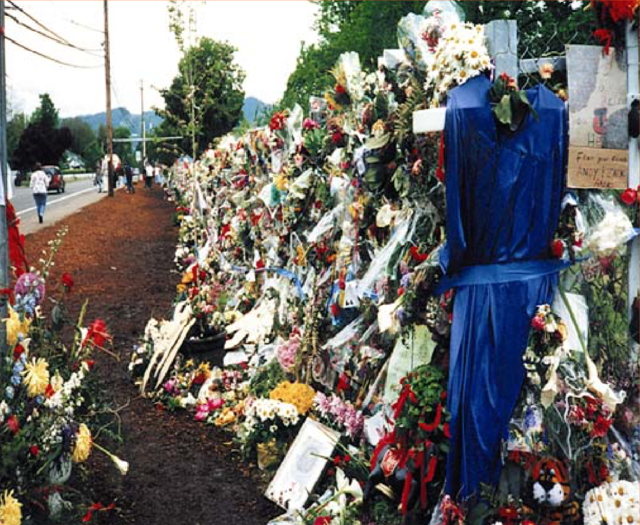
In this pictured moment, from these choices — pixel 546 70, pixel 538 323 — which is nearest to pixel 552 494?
pixel 538 323

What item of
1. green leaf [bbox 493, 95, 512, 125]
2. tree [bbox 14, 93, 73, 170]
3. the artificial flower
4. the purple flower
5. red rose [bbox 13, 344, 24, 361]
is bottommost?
red rose [bbox 13, 344, 24, 361]

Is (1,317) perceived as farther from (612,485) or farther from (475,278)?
(612,485)

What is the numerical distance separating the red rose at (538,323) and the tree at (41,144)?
76.2m

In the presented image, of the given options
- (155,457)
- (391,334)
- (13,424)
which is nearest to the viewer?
(13,424)

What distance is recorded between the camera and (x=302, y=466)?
5.31 metres

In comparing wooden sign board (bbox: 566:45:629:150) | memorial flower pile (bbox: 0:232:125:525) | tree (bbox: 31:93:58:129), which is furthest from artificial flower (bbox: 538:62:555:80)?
tree (bbox: 31:93:58:129)

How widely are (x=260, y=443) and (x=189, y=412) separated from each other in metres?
1.57

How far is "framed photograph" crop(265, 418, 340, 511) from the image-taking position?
16.9 feet

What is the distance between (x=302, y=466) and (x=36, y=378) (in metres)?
1.70

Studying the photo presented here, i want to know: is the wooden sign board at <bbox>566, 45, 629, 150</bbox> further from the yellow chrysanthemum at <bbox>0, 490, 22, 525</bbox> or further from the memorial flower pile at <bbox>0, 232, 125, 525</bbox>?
Result: the yellow chrysanthemum at <bbox>0, 490, 22, 525</bbox>

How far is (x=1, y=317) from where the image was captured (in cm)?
495

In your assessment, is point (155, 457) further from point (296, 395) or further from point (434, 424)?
point (434, 424)

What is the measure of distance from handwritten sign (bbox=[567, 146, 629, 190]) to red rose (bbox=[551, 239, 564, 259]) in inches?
10.3

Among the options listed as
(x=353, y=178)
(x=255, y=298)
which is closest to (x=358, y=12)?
(x=255, y=298)
